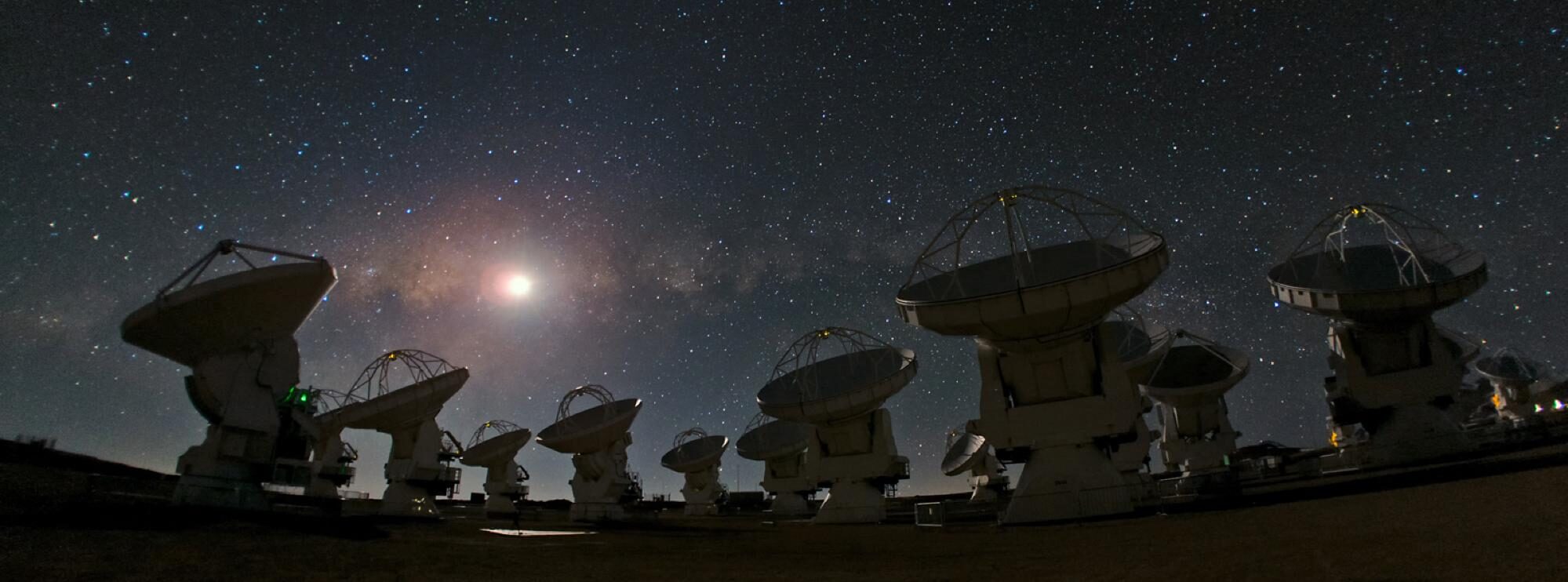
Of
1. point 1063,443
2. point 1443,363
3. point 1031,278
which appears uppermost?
point 1031,278

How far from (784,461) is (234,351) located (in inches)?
1090

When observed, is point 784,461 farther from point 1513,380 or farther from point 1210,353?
point 1513,380

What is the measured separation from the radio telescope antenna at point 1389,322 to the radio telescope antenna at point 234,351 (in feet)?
105

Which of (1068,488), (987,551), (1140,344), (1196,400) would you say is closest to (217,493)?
(987,551)

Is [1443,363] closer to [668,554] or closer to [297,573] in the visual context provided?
[668,554]

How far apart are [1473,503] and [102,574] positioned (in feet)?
52.1

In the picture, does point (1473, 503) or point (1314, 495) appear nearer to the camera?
point (1473, 503)

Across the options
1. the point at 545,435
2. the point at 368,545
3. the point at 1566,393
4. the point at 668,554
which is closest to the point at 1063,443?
the point at 668,554

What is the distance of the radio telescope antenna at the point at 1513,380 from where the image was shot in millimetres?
49031

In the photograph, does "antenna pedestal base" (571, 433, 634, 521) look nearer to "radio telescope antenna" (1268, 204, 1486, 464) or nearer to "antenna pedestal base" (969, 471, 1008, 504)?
"antenna pedestal base" (969, 471, 1008, 504)

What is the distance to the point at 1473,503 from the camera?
9727mm

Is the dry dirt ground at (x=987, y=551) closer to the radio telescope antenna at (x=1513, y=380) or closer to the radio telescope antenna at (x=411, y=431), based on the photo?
the radio telescope antenna at (x=411, y=431)

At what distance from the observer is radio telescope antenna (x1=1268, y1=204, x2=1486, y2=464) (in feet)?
80.7

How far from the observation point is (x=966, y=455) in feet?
146
